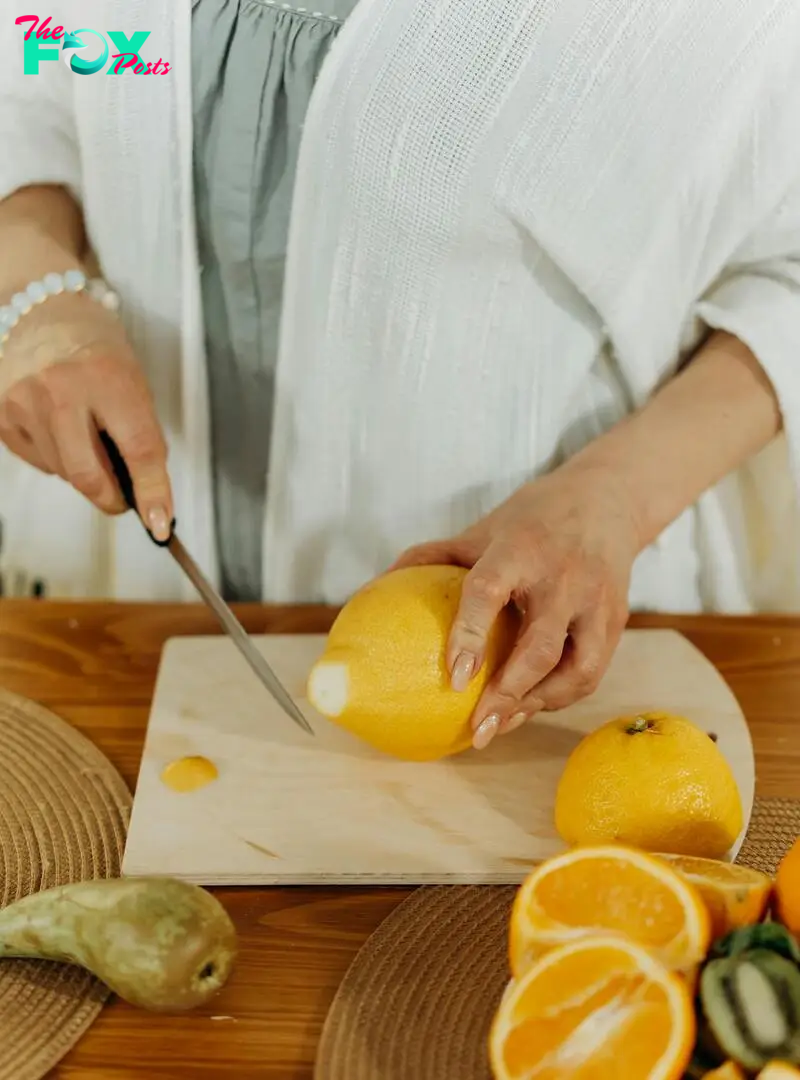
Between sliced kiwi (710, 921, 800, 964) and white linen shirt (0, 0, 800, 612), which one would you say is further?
white linen shirt (0, 0, 800, 612)

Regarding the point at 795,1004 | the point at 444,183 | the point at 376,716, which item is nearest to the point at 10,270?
the point at 444,183

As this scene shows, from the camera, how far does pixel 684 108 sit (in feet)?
2.88

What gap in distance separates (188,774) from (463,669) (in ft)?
0.74

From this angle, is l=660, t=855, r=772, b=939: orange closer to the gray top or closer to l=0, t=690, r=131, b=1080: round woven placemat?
l=0, t=690, r=131, b=1080: round woven placemat

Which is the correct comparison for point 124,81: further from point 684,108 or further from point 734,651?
point 734,651

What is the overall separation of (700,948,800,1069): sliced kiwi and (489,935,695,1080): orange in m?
0.01

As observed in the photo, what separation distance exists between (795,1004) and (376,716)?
35 centimetres

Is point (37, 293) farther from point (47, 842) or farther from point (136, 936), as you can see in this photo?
point (136, 936)

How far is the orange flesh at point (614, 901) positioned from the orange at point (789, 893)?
0.20ft

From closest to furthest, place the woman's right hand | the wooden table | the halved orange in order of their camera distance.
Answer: the halved orange, the wooden table, the woman's right hand

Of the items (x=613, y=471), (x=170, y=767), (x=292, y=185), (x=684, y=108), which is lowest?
(x=170, y=767)

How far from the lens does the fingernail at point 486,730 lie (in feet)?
2.64

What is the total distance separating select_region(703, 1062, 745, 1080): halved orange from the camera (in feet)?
1.75

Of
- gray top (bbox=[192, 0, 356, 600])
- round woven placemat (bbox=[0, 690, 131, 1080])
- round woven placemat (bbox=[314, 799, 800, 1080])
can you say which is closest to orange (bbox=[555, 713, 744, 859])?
round woven placemat (bbox=[314, 799, 800, 1080])
